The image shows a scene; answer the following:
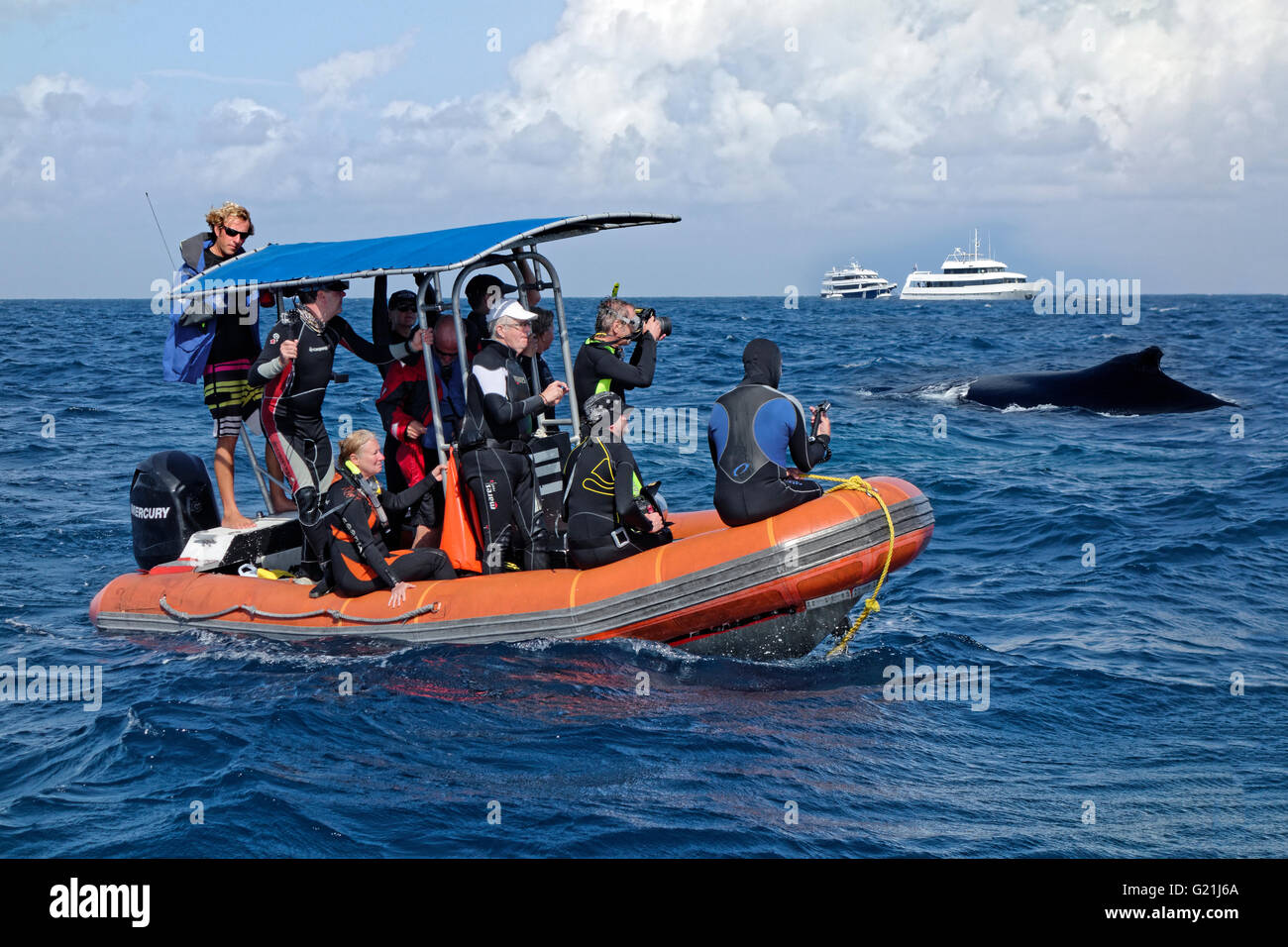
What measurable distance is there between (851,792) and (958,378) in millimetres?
23707

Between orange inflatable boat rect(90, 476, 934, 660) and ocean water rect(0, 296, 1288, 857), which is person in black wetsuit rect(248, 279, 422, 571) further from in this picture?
ocean water rect(0, 296, 1288, 857)

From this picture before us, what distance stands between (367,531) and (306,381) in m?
1.30

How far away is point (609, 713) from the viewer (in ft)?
22.8

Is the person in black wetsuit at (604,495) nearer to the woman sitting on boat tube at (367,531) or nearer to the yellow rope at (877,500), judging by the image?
the woman sitting on boat tube at (367,531)

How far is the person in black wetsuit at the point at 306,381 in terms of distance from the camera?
820 cm

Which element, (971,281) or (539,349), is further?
(971,281)

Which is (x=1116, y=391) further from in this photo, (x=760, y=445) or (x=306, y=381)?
(x=306, y=381)

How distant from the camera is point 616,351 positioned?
26.7 feet

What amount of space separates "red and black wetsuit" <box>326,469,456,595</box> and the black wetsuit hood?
2506 mm

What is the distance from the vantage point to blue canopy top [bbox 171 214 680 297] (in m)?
7.85

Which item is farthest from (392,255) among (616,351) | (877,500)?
(877,500)

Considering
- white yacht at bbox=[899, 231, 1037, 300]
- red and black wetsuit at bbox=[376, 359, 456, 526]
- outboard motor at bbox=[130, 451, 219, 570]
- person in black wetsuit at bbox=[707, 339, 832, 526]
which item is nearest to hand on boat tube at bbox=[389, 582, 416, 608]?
red and black wetsuit at bbox=[376, 359, 456, 526]

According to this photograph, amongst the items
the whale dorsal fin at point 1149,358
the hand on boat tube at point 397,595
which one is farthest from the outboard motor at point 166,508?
the whale dorsal fin at point 1149,358
